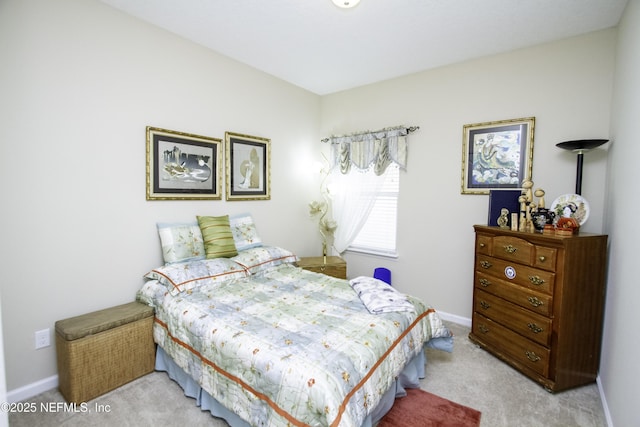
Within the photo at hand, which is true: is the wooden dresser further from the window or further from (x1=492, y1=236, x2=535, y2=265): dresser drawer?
the window

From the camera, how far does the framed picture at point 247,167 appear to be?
3238mm

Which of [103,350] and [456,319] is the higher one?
[103,350]

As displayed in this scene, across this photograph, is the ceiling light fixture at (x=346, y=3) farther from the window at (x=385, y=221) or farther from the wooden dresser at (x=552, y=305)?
the wooden dresser at (x=552, y=305)

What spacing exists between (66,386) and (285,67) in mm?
3371

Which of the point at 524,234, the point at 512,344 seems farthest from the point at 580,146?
the point at 512,344

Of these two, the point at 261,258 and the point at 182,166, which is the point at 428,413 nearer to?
the point at 261,258

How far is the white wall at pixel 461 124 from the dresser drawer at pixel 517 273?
51cm

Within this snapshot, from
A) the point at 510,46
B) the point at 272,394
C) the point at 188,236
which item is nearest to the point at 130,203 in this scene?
the point at 188,236

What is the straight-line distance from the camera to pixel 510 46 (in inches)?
110

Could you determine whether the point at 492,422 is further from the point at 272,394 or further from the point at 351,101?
the point at 351,101

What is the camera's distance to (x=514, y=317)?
2.39m

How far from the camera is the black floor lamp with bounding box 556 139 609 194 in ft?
7.52

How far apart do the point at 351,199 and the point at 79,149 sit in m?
2.86

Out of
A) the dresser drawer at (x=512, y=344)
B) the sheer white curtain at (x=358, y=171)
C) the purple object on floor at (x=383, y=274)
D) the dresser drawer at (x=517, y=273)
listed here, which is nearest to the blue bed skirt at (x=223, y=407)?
the dresser drawer at (x=512, y=344)
